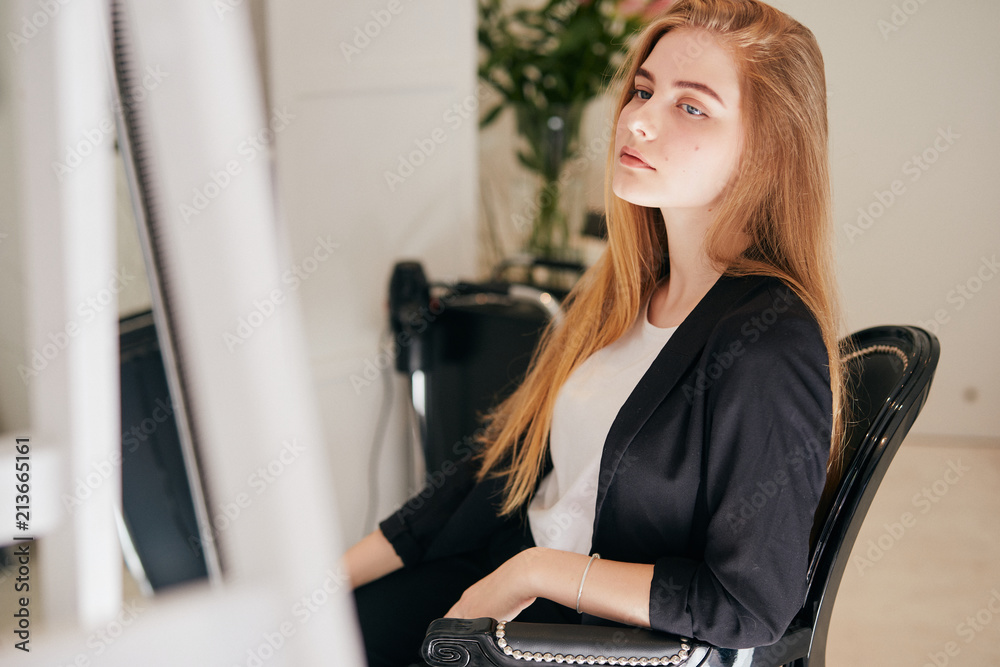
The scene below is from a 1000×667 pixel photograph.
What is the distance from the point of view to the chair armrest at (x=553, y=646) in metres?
0.93

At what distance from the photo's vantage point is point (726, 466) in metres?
0.95

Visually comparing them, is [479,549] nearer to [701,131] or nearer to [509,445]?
[509,445]

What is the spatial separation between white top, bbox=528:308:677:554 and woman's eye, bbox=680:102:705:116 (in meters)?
0.31

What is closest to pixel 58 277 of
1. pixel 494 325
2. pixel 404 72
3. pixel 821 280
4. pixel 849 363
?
pixel 821 280

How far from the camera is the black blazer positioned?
92 cm

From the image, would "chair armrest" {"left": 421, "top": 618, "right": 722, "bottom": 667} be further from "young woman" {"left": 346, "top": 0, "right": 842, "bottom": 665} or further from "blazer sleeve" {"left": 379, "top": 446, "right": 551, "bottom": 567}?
"blazer sleeve" {"left": 379, "top": 446, "right": 551, "bottom": 567}

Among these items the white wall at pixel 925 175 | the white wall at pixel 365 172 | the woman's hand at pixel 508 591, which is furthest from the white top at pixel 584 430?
the white wall at pixel 925 175

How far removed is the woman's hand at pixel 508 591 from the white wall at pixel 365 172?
2.96 ft

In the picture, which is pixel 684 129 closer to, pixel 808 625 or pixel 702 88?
pixel 702 88

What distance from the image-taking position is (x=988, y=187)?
1.92 meters

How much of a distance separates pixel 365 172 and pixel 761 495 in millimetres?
1269

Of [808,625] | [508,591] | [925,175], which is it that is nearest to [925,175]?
[925,175]

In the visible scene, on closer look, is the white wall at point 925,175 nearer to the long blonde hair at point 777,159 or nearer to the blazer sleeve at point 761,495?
the long blonde hair at point 777,159

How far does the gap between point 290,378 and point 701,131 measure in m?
0.79
